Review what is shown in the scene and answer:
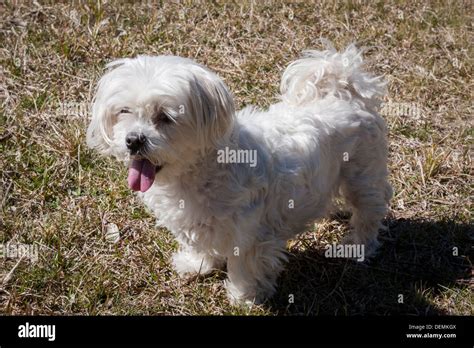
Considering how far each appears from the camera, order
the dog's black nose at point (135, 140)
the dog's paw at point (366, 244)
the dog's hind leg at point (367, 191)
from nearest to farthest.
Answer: the dog's black nose at point (135, 140)
the dog's hind leg at point (367, 191)
the dog's paw at point (366, 244)

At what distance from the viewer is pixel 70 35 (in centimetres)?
660

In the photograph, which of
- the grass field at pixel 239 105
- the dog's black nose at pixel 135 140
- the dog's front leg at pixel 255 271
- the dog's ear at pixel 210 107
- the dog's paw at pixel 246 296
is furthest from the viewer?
the grass field at pixel 239 105

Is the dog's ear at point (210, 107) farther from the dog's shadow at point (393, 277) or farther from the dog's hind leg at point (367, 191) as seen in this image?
the dog's shadow at point (393, 277)

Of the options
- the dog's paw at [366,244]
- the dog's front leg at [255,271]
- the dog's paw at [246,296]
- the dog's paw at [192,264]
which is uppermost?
the dog's paw at [366,244]

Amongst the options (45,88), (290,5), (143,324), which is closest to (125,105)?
(143,324)

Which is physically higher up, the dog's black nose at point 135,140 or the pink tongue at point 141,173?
the dog's black nose at point 135,140

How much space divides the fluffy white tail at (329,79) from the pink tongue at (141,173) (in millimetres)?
1301

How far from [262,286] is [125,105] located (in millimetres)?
1600

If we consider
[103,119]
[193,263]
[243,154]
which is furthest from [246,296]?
[103,119]

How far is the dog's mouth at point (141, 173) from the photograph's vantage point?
352cm

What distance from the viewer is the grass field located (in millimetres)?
4348

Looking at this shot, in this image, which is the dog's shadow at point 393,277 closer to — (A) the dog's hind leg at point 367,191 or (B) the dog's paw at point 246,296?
(B) the dog's paw at point 246,296

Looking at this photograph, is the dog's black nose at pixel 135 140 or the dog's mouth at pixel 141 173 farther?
the dog's mouth at pixel 141 173

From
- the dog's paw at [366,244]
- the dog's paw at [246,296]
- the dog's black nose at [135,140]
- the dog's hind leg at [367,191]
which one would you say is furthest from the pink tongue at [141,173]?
the dog's paw at [366,244]
